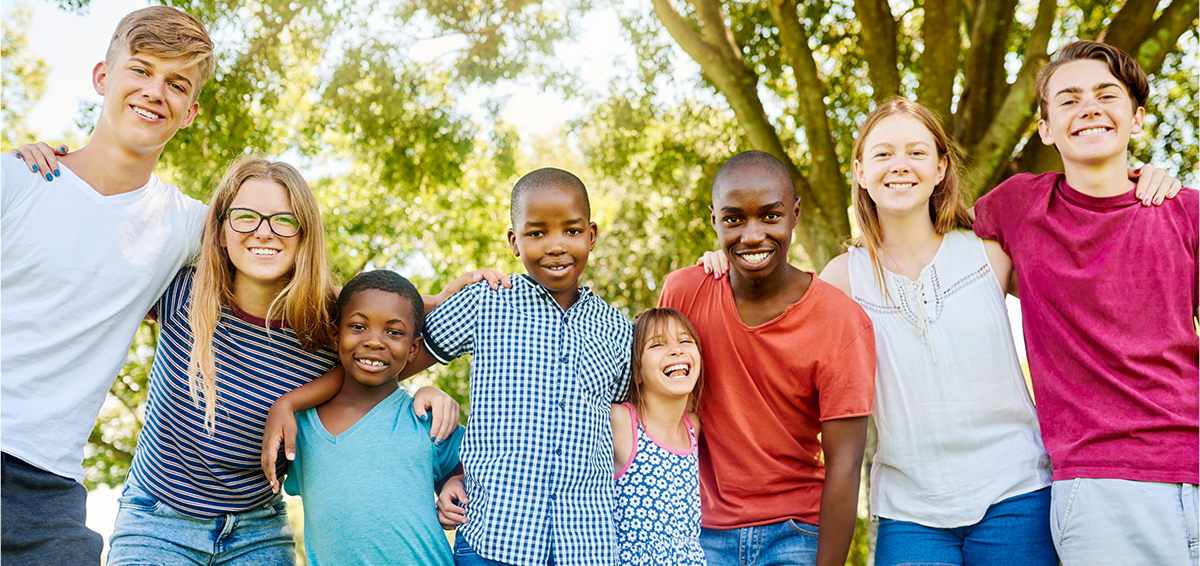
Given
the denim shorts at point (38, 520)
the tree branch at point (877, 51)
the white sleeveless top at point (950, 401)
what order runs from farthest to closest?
1. the tree branch at point (877, 51)
2. the white sleeveless top at point (950, 401)
3. the denim shorts at point (38, 520)

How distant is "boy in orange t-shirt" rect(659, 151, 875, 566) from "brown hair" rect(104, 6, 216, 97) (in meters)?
2.15

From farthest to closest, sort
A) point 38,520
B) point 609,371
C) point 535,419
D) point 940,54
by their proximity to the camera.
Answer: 1. point 940,54
2. point 609,371
3. point 535,419
4. point 38,520

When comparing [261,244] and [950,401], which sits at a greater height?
[261,244]

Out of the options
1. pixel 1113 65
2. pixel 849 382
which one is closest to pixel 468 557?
pixel 849 382

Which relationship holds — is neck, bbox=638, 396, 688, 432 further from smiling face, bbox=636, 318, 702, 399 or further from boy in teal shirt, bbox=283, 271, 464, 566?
boy in teal shirt, bbox=283, 271, 464, 566

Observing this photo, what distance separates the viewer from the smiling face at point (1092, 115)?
10.3 ft

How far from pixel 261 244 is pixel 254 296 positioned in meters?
0.21

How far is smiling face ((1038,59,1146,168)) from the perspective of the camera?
3.14 meters

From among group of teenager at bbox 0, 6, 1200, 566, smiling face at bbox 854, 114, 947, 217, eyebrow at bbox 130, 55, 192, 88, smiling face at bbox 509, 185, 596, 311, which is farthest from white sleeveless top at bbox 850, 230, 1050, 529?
eyebrow at bbox 130, 55, 192, 88

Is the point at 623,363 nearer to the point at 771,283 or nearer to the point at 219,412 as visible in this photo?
the point at 771,283

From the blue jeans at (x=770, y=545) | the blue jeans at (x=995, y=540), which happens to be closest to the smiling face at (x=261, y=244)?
the blue jeans at (x=770, y=545)

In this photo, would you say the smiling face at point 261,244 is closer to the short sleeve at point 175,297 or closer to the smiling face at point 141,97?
the short sleeve at point 175,297

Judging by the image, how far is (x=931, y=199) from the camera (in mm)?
3500

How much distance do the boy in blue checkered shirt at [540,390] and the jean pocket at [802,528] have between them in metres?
0.71
